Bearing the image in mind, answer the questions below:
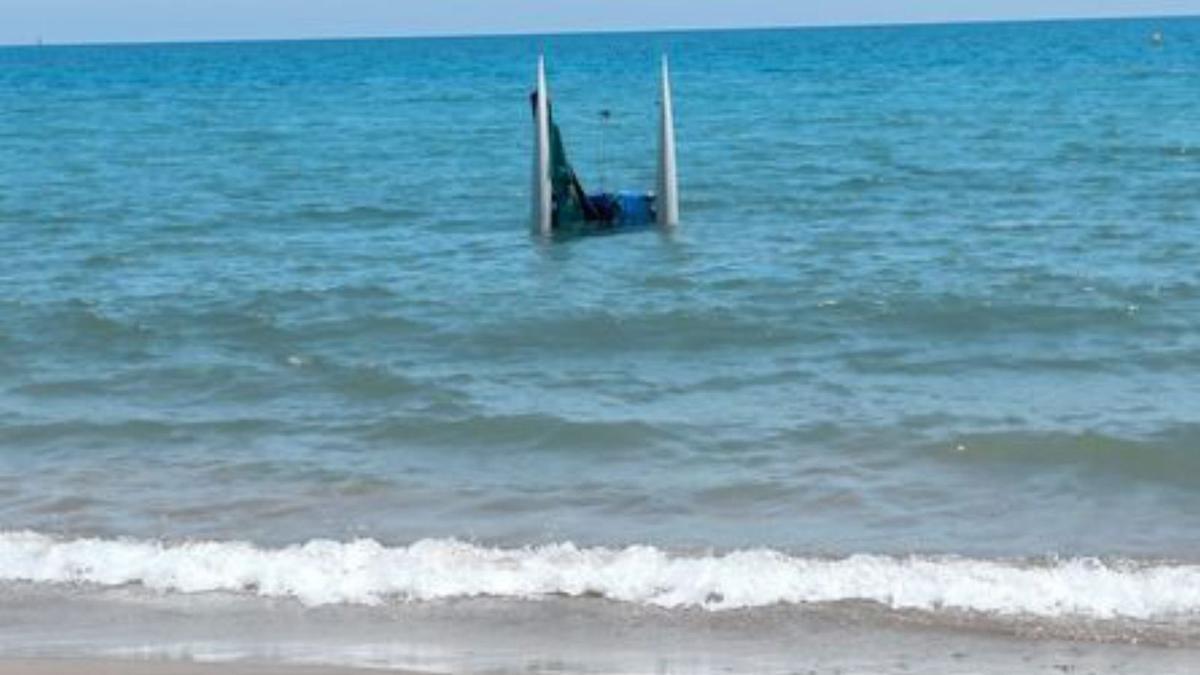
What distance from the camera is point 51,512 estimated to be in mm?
11906

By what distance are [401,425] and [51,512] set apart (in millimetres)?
2830

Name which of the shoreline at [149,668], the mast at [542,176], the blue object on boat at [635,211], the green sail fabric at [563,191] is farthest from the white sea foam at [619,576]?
the blue object on boat at [635,211]

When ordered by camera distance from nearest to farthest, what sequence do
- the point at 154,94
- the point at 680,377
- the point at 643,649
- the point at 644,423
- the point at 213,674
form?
the point at 213,674
the point at 643,649
the point at 644,423
the point at 680,377
the point at 154,94

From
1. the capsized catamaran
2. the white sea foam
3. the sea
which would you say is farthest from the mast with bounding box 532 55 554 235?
the white sea foam

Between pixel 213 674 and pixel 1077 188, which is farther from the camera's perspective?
pixel 1077 188

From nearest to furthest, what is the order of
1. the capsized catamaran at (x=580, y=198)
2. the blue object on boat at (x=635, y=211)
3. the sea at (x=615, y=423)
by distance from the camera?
the sea at (x=615, y=423)
the capsized catamaran at (x=580, y=198)
the blue object on boat at (x=635, y=211)

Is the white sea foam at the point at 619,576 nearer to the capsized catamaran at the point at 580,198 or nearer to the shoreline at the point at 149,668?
the shoreline at the point at 149,668

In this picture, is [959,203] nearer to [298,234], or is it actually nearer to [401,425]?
[298,234]

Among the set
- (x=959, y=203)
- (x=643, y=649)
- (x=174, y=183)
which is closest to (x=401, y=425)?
(x=643, y=649)

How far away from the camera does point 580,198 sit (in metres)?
24.9

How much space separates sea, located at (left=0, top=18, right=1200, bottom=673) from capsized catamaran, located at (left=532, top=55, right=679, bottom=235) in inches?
16.4

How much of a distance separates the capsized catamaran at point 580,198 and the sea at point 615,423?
42 centimetres

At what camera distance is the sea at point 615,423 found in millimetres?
9469

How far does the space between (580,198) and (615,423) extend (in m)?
11.2
